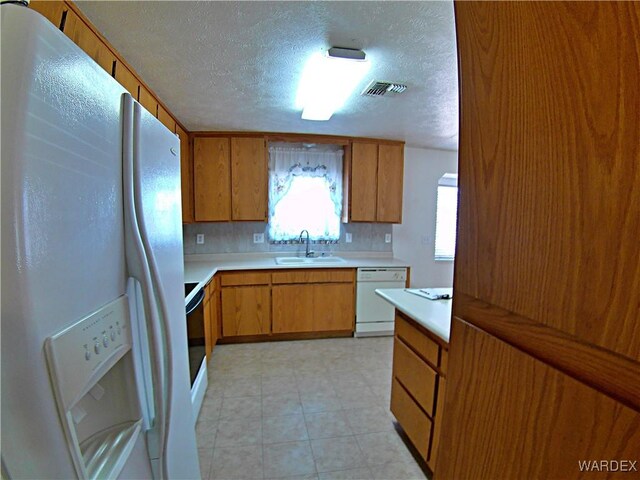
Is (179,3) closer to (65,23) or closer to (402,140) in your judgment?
(65,23)

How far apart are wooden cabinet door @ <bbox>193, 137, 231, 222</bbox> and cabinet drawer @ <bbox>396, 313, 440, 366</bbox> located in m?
2.33

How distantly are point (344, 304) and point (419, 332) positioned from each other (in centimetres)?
175

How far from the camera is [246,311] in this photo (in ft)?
10.3

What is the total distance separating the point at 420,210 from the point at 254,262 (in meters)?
2.41

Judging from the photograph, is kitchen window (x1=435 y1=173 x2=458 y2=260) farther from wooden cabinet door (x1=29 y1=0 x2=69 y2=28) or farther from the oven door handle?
wooden cabinet door (x1=29 y1=0 x2=69 y2=28)

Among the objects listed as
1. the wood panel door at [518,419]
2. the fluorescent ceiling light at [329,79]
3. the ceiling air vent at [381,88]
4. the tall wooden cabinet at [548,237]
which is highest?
the ceiling air vent at [381,88]

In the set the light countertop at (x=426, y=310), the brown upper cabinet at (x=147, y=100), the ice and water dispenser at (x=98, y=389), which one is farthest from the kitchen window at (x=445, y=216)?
the ice and water dispenser at (x=98, y=389)

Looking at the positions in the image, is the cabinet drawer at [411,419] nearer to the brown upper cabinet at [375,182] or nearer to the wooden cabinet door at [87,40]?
the brown upper cabinet at [375,182]

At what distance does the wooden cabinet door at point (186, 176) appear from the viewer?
2928mm

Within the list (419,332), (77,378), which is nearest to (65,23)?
(77,378)

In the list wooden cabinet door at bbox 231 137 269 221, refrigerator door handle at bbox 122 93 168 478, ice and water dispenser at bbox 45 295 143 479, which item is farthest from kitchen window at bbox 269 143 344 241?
ice and water dispenser at bbox 45 295 143 479

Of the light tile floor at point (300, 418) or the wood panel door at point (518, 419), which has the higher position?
the wood panel door at point (518, 419)

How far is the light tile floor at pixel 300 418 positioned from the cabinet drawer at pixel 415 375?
417 millimetres

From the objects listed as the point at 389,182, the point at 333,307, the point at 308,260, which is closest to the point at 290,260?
the point at 308,260
